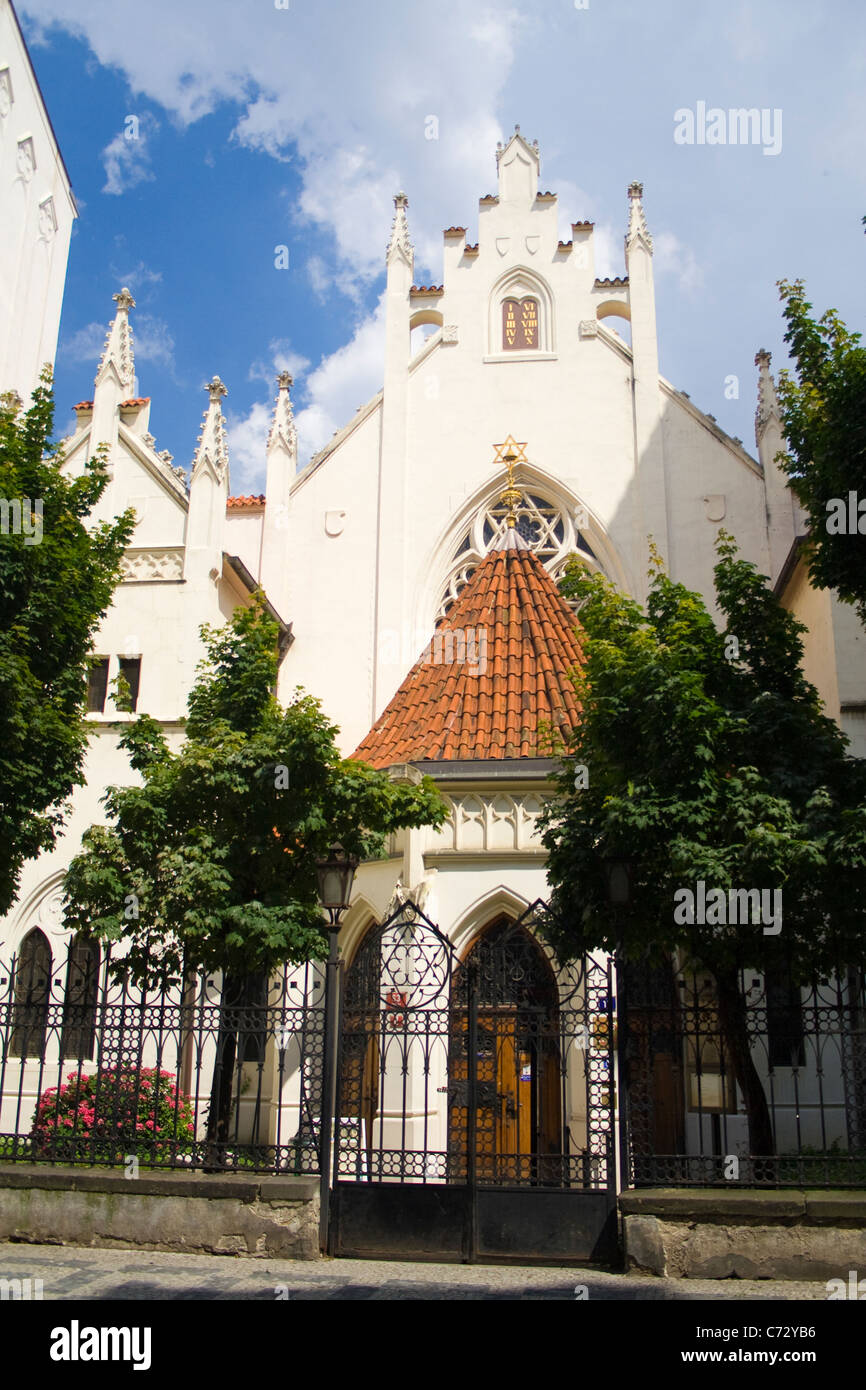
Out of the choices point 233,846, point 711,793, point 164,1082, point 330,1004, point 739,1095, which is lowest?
point 739,1095

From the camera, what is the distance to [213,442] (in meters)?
19.4

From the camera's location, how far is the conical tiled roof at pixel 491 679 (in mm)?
14008

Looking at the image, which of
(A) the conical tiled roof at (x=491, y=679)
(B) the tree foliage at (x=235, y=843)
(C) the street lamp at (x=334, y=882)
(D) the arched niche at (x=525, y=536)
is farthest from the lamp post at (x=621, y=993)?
(D) the arched niche at (x=525, y=536)

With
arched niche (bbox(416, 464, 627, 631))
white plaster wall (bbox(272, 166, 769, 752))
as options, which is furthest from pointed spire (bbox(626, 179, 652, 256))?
arched niche (bbox(416, 464, 627, 631))

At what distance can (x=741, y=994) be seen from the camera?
978 cm

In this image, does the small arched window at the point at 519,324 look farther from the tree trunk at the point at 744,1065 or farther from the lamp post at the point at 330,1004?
the tree trunk at the point at 744,1065

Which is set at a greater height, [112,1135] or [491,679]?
[491,679]

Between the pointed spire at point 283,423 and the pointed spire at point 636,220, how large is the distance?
735 cm

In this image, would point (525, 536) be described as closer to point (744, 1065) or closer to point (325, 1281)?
point (744, 1065)

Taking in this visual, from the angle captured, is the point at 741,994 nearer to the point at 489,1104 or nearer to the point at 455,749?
the point at 489,1104

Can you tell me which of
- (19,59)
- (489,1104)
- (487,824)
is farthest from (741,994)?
(19,59)

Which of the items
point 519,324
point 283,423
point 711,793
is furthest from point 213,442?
point 711,793

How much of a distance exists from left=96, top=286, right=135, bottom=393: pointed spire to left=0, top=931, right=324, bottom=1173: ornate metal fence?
433 inches

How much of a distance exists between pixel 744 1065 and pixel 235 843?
5472 mm
